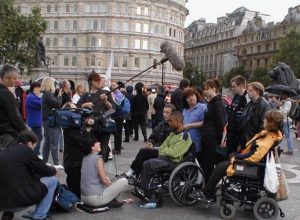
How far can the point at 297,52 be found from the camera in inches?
2608

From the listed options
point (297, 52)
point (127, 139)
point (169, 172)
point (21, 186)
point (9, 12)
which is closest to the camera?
point (21, 186)

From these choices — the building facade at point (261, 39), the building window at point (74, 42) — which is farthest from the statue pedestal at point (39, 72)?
the building window at point (74, 42)

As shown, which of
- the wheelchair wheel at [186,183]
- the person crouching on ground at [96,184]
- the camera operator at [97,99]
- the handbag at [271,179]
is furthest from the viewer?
the camera operator at [97,99]

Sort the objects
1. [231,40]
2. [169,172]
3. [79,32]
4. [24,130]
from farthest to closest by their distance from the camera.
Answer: [231,40] → [79,32] → [169,172] → [24,130]

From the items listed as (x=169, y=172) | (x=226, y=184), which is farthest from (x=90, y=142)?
(x=226, y=184)

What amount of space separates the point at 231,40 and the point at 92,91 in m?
109

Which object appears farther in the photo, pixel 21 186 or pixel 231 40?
pixel 231 40

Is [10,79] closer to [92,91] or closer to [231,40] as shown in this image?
[92,91]

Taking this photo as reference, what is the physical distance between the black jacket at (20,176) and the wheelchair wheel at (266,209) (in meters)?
2.82

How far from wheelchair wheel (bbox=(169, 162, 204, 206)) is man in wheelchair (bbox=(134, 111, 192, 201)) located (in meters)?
0.22

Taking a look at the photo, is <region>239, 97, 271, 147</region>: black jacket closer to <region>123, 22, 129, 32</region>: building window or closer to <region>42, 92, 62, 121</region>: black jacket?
<region>42, 92, 62, 121</region>: black jacket

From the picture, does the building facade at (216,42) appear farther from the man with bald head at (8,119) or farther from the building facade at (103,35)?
the man with bald head at (8,119)

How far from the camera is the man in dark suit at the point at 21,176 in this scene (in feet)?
17.4

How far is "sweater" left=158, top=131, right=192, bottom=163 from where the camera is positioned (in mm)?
6875
